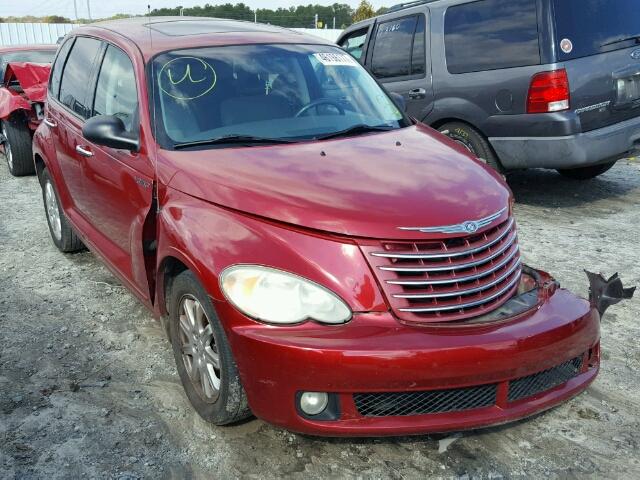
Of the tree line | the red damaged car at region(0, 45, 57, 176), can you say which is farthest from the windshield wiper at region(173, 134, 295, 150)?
the tree line

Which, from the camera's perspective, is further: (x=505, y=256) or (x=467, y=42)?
(x=467, y=42)

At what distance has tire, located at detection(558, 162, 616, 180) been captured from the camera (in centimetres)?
688

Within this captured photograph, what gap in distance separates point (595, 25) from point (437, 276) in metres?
4.43

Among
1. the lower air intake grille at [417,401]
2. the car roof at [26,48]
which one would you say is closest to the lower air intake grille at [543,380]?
the lower air intake grille at [417,401]

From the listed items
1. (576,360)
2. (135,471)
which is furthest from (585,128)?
(135,471)

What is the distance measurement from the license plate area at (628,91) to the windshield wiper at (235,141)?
13.0 feet

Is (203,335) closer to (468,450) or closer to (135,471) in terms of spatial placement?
(135,471)

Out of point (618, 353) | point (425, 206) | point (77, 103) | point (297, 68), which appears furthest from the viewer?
point (77, 103)

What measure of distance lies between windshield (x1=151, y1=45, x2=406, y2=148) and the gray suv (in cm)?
233

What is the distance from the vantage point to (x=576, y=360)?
268 cm

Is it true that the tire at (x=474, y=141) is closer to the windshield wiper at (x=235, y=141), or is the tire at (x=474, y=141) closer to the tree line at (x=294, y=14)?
the windshield wiper at (x=235, y=141)

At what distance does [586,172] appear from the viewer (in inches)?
276

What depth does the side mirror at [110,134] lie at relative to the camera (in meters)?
3.14

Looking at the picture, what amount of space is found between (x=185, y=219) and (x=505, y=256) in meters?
1.38
